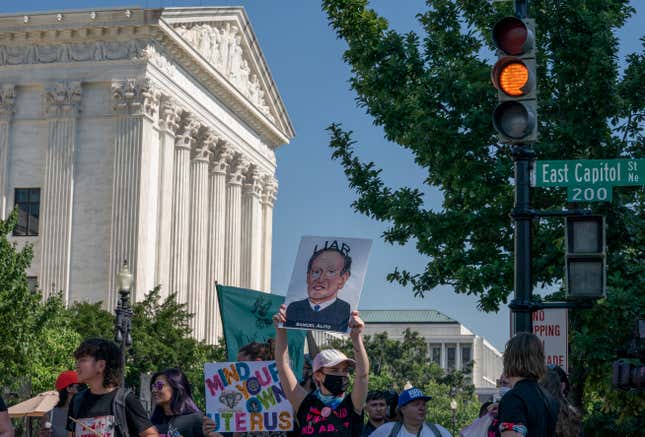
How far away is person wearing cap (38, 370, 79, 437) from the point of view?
1115cm

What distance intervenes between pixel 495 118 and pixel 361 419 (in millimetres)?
3606

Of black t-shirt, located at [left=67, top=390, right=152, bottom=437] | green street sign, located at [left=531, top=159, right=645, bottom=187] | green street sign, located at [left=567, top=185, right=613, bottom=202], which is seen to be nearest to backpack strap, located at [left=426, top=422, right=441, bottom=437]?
black t-shirt, located at [left=67, top=390, right=152, bottom=437]

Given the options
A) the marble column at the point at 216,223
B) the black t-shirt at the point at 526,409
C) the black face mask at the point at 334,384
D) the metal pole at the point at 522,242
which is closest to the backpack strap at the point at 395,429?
the black face mask at the point at 334,384

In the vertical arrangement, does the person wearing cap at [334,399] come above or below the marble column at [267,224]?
below

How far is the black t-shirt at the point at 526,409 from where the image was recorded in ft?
23.9

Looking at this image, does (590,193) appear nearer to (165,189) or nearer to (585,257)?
(585,257)

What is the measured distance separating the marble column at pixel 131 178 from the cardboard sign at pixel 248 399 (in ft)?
152

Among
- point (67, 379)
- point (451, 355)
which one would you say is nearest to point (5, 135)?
point (67, 379)

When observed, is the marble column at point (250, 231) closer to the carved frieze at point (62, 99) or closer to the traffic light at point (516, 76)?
the carved frieze at point (62, 99)

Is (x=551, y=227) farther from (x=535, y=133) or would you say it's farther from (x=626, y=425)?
(x=535, y=133)

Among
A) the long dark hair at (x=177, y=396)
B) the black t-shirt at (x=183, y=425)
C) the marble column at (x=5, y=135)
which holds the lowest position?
the black t-shirt at (x=183, y=425)

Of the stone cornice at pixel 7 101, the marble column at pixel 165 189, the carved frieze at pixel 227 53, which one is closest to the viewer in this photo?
the stone cornice at pixel 7 101

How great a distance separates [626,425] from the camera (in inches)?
869

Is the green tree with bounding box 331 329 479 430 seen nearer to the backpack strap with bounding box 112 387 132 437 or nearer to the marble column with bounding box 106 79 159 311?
the marble column with bounding box 106 79 159 311
